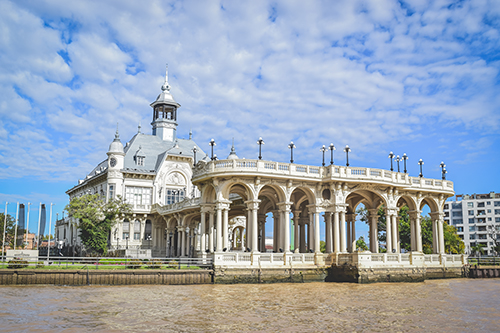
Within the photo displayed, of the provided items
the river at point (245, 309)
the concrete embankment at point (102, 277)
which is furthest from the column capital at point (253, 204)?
the river at point (245, 309)

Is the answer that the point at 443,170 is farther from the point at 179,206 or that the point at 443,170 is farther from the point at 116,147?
the point at 116,147

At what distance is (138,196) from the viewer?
62281mm

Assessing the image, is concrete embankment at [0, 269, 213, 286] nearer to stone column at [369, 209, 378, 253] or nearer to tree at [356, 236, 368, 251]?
stone column at [369, 209, 378, 253]

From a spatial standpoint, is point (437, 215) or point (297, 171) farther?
point (437, 215)

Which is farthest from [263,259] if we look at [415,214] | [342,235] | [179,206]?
[415,214]

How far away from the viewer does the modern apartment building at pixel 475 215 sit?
11025 centimetres

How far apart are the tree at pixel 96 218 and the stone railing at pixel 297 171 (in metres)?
17.8

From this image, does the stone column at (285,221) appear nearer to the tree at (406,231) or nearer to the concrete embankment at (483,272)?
the concrete embankment at (483,272)

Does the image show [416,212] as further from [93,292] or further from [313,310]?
[93,292]

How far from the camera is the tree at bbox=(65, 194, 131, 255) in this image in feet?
173

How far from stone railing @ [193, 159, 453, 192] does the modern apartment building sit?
256 ft

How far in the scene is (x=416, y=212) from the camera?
156 ft

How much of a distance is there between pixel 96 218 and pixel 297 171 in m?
26.4

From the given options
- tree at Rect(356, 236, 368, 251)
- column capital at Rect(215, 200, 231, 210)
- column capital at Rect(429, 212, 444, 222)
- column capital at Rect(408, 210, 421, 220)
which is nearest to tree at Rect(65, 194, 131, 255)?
column capital at Rect(215, 200, 231, 210)
